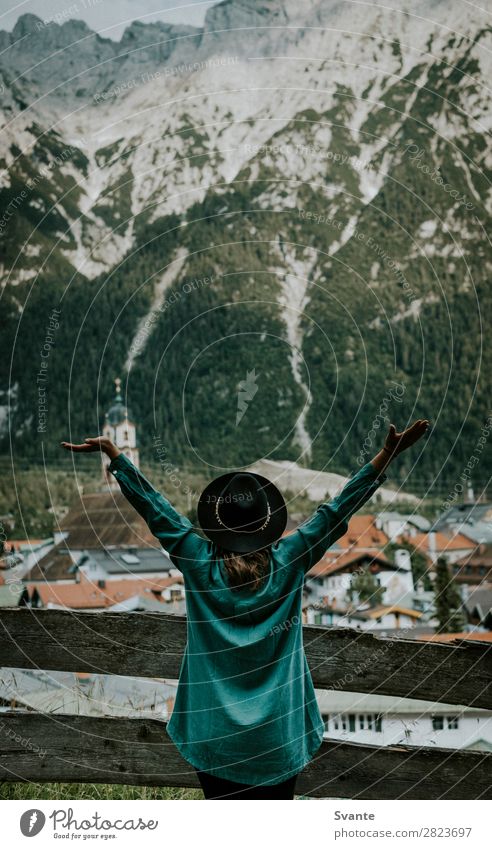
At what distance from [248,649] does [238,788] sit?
545 mm

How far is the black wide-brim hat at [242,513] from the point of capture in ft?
9.59

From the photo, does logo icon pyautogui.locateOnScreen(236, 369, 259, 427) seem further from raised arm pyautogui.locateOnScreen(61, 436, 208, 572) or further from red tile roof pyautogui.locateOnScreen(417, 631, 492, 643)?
raised arm pyautogui.locateOnScreen(61, 436, 208, 572)

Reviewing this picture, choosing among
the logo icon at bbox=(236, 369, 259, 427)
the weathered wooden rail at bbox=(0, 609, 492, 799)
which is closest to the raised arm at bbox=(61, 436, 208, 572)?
the weathered wooden rail at bbox=(0, 609, 492, 799)

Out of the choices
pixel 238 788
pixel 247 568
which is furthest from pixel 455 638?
pixel 247 568

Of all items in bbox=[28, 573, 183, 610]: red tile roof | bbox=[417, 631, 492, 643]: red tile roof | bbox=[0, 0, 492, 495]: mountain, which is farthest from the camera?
bbox=[28, 573, 183, 610]: red tile roof

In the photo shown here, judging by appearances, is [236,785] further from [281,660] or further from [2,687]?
[2,687]

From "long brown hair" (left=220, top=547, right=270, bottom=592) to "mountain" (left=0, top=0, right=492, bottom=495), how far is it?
4.03 metres

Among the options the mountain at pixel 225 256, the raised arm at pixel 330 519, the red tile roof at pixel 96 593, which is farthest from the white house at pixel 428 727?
the red tile roof at pixel 96 593

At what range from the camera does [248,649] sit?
2.95 meters

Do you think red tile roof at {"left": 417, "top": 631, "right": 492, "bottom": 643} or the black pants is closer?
the black pants

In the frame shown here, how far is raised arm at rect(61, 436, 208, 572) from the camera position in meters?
2.98

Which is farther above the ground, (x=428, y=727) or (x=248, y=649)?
(x=428, y=727)
